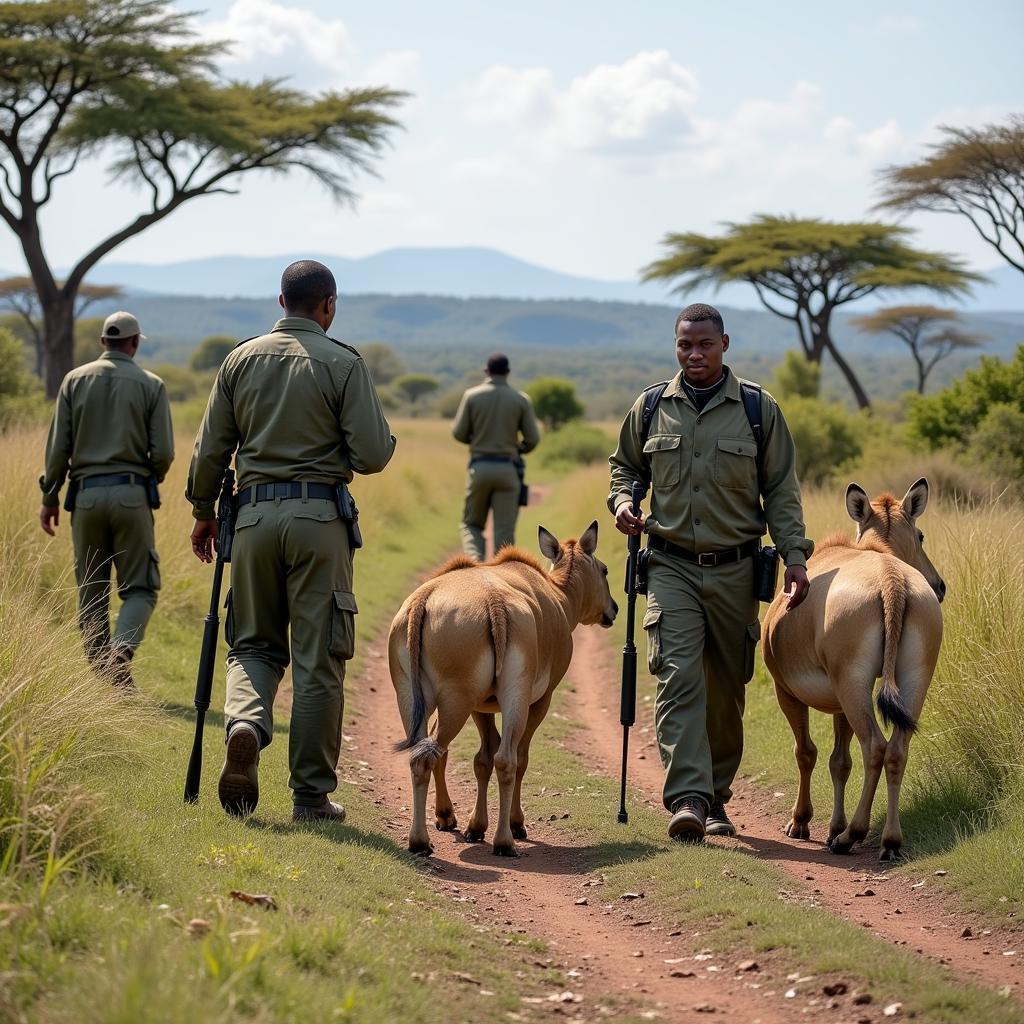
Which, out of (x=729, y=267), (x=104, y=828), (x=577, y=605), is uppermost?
(x=729, y=267)

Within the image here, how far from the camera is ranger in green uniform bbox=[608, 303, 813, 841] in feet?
23.2

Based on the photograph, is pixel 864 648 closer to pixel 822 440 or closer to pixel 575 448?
pixel 822 440

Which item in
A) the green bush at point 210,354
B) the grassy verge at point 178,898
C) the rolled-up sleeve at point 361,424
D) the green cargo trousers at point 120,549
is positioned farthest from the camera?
the green bush at point 210,354

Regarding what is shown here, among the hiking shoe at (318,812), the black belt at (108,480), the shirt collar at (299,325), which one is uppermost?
the shirt collar at (299,325)

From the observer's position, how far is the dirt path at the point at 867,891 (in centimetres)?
534

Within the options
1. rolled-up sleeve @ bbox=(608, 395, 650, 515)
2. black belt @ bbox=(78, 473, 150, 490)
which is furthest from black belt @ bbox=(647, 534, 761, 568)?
black belt @ bbox=(78, 473, 150, 490)

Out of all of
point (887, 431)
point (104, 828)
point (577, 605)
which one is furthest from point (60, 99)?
point (104, 828)

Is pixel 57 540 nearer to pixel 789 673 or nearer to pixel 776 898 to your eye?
pixel 789 673

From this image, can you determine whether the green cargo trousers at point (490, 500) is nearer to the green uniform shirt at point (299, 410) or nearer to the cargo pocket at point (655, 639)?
the cargo pocket at point (655, 639)

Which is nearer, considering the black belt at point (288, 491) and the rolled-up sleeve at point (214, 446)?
the black belt at point (288, 491)

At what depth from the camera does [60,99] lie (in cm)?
2814

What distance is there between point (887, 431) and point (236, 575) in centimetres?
2139

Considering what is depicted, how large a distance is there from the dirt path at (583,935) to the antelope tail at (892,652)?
1.51m

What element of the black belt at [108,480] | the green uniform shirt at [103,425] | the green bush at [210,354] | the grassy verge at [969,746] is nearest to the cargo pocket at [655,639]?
the grassy verge at [969,746]
